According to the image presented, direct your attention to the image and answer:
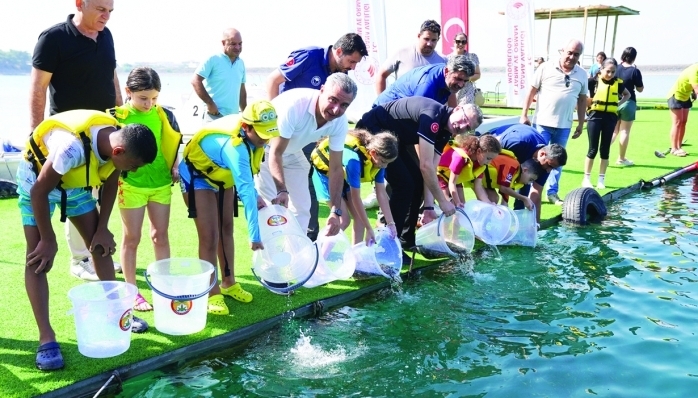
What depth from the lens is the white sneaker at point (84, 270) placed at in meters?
4.84

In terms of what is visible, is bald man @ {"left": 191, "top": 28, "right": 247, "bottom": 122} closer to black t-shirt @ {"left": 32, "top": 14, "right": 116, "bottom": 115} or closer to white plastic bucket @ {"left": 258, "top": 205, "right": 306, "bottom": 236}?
black t-shirt @ {"left": 32, "top": 14, "right": 116, "bottom": 115}

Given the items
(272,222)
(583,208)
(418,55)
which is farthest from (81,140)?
(583,208)

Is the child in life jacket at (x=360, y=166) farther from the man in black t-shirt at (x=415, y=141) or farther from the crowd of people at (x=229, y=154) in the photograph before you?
the man in black t-shirt at (x=415, y=141)

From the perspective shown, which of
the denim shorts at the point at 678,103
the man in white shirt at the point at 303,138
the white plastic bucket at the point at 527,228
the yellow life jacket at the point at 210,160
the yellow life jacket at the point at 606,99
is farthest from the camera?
the denim shorts at the point at 678,103

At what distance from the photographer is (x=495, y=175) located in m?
6.48

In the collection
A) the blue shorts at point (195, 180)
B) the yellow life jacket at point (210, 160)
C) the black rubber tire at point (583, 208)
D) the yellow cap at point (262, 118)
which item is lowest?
the black rubber tire at point (583, 208)

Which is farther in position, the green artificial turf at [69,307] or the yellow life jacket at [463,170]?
the yellow life jacket at [463,170]

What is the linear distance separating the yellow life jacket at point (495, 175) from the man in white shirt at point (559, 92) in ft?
5.37

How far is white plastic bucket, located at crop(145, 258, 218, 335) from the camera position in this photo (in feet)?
12.4

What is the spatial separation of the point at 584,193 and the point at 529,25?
1016cm

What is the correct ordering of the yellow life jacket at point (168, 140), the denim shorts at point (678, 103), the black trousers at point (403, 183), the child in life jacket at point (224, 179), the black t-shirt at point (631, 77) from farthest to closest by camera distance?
the denim shorts at point (678, 103)
the black t-shirt at point (631, 77)
the black trousers at point (403, 183)
the yellow life jacket at point (168, 140)
the child in life jacket at point (224, 179)

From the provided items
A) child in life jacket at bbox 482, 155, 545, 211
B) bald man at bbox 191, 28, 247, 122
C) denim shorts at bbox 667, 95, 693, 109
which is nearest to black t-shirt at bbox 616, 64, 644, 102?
denim shorts at bbox 667, 95, 693, 109

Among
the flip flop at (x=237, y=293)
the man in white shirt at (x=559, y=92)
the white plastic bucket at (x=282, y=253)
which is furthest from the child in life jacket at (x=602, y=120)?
the flip flop at (x=237, y=293)

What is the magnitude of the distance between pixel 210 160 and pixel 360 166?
1.39 meters
